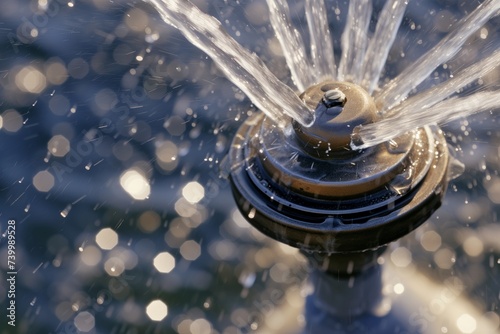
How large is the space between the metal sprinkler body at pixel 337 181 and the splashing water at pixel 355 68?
0.06 metres

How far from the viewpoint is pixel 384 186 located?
Result: 93.2 inches

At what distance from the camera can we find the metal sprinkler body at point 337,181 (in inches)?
91.8

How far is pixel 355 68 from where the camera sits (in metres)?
3.64

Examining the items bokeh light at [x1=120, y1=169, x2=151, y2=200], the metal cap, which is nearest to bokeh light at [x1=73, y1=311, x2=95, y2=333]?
bokeh light at [x1=120, y1=169, x2=151, y2=200]

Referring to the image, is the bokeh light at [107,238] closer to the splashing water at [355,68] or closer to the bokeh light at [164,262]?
the bokeh light at [164,262]

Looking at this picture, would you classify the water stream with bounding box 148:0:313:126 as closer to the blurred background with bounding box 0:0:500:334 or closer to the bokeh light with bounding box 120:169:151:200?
the blurred background with bounding box 0:0:500:334

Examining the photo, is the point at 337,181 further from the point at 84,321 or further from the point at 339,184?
the point at 84,321

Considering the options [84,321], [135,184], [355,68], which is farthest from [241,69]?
[84,321]

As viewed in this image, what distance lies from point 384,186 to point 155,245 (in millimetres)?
2444

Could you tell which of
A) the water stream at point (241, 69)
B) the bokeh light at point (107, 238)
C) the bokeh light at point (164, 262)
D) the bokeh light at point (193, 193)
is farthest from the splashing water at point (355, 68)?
the bokeh light at point (107, 238)

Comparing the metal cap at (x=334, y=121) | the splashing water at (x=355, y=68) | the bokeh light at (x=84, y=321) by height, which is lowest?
the bokeh light at (x=84, y=321)

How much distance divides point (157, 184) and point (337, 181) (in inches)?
103

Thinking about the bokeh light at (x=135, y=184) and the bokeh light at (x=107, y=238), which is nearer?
the bokeh light at (x=107, y=238)

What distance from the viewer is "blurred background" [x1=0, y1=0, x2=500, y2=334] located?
424cm
